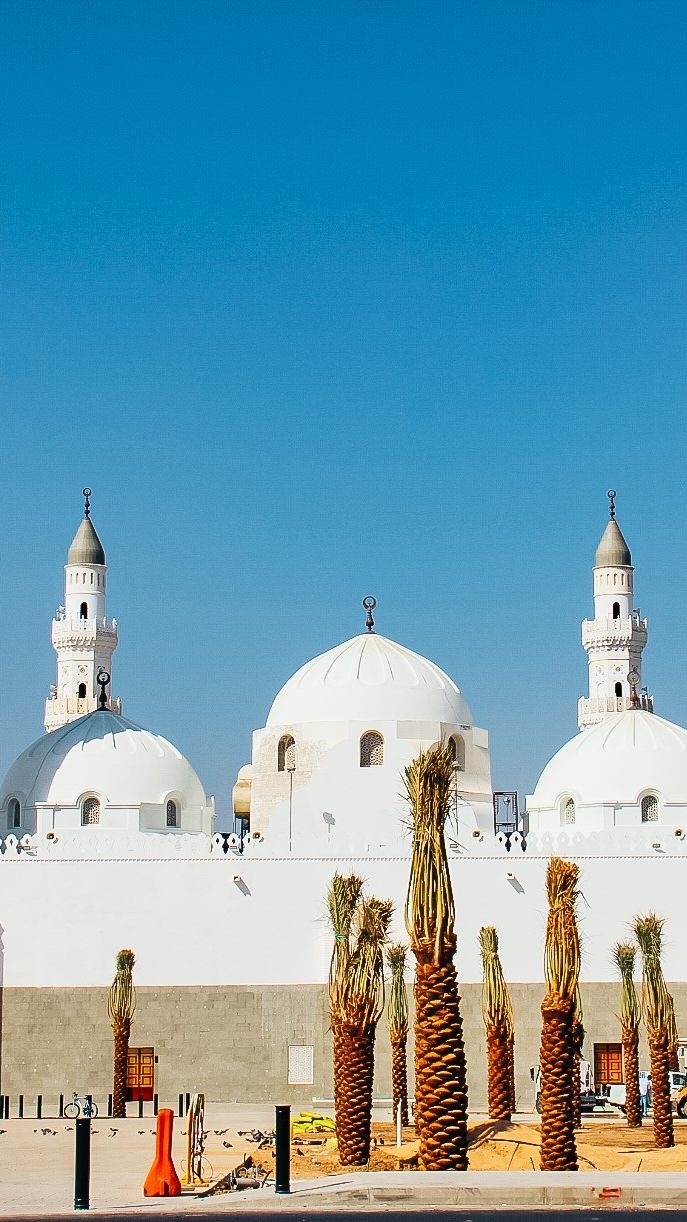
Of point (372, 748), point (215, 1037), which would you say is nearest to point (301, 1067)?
point (215, 1037)

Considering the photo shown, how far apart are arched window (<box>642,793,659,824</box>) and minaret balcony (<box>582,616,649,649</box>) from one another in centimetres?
1568

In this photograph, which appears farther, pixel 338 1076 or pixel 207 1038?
pixel 207 1038

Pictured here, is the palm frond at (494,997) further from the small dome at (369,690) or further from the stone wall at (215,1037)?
the small dome at (369,690)

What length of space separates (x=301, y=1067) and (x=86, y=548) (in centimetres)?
2448

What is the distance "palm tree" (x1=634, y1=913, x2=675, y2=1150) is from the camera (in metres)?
24.2

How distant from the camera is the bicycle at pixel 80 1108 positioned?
97.0 feet

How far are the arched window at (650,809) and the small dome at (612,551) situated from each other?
1698cm

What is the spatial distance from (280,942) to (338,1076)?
13961 mm

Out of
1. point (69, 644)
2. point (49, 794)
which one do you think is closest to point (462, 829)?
point (49, 794)

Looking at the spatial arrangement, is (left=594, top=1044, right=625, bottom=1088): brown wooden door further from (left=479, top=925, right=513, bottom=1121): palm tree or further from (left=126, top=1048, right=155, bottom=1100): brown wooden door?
(left=126, top=1048, right=155, bottom=1100): brown wooden door

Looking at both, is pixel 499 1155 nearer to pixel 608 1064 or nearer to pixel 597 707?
pixel 608 1064

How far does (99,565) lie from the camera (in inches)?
2154

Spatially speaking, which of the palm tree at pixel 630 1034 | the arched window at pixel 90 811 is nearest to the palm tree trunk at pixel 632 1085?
the palm tree at pixel 630 1034

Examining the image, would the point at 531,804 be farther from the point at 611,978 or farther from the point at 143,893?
the point at 143,893
